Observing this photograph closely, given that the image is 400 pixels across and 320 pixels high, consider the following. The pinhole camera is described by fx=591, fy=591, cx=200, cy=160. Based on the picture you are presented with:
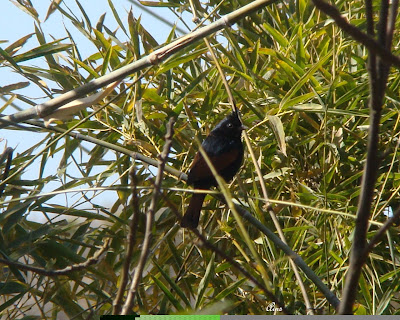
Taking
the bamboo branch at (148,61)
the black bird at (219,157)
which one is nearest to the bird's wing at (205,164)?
the black bird at (219,157)

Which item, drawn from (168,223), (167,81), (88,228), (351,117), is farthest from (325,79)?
(88,228)

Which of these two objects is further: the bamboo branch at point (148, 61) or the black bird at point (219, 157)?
the black bird at point (219, 157)

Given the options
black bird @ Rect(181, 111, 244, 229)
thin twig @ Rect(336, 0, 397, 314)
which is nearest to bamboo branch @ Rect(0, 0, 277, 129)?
thin twig @ Rect(336, 0, 397, 314)

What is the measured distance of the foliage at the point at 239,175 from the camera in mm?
1075

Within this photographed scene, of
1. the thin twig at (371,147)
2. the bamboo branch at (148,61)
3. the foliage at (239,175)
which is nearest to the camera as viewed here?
Answer: the thin twig at (371,147)

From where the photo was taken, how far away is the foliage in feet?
3.53

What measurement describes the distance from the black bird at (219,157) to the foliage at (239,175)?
0.03m

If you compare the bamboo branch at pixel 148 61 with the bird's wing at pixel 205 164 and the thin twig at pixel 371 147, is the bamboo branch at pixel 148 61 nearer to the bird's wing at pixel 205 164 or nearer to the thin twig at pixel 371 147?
the thin twig at pixel 371 147

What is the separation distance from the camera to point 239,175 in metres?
1.20

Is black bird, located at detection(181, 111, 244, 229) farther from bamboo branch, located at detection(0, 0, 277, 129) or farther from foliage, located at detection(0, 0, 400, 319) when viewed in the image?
bamboo branch, located at detection(0, 0, 277, 129)

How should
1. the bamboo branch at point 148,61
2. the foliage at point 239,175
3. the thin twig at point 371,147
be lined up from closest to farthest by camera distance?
the thin twig at point 371,147, the bamboo branch at point 148,61, the foliage at point 239,175

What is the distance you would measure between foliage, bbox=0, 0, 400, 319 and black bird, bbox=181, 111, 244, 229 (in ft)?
0.09

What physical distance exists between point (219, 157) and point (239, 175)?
30 cm

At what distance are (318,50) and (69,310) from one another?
2.50 feet
